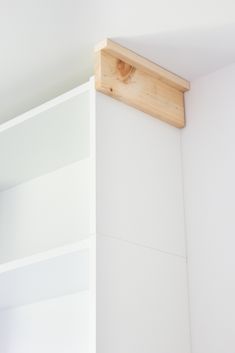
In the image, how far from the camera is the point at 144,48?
187 centimetres

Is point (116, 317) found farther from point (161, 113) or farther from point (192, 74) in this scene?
point (192, 74)

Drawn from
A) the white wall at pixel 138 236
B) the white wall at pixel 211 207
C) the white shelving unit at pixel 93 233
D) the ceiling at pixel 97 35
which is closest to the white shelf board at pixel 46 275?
the white shelving unit at pixel 93 233

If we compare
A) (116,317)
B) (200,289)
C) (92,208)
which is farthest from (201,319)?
(92,208)

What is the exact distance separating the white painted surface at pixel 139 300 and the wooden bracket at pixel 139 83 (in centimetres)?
43

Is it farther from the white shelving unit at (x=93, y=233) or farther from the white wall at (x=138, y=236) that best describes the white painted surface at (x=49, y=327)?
the white wall at (x=138, y=236)

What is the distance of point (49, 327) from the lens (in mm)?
2100

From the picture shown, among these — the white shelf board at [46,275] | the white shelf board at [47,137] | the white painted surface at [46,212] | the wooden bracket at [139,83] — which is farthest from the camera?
the white painted surface at [46,212]

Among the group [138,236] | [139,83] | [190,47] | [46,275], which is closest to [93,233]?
[138,236]

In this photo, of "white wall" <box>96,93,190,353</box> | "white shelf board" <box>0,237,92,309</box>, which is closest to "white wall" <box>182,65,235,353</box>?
"white wall" <box>96,93,190,353</box>

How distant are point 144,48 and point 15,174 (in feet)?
2.52

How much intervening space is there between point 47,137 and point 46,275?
1.54 ft

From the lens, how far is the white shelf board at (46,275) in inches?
68.1

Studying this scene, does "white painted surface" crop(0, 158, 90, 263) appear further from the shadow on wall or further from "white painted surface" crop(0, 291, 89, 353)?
the shadow on wall

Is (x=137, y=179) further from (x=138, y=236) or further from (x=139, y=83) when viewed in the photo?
(x=139, y=83)
